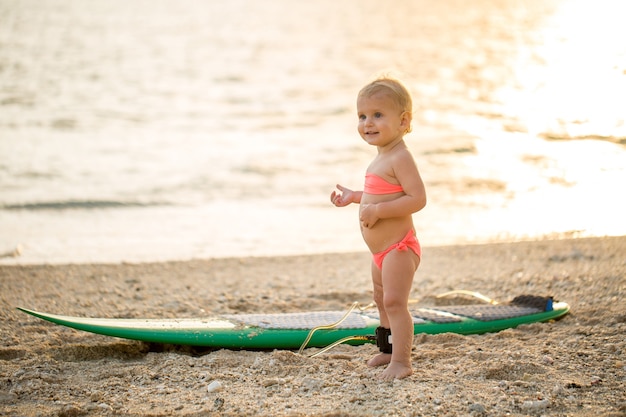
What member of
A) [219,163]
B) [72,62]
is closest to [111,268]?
[219,163]

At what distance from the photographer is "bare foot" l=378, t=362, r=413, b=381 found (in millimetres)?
3666

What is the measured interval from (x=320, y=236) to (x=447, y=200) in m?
2.28

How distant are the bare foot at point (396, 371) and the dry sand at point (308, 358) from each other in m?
0.06

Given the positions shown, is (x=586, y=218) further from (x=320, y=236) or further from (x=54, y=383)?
(x=54, y=383)

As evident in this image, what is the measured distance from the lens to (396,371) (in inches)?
145

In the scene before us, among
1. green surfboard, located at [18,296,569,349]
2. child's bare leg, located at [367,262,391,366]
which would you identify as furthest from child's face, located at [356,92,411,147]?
green surfboard, located at [18,296,569,349]

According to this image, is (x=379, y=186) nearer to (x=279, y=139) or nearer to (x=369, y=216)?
(x=369, y=216)

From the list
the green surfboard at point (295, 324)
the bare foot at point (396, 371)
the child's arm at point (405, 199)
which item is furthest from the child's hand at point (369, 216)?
the green surfboard at point (295, 324)

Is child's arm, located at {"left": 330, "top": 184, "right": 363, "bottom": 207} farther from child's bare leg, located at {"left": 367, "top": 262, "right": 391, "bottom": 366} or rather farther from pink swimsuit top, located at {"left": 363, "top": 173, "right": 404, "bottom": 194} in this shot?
child's bare leg, located at {"left": 367, "top": 262, "right": 391, "bottom": 366}

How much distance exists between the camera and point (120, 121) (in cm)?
1623

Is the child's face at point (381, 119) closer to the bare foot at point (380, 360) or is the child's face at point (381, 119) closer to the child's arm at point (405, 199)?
the child's arm at point (405, 199)

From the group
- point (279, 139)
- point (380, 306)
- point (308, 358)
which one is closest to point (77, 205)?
point (279, 139)

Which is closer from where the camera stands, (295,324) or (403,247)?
(403,247)

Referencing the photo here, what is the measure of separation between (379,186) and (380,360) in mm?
879
